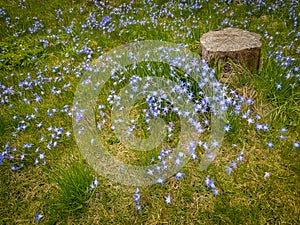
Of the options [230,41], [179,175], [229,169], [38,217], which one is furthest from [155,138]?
[230,41]

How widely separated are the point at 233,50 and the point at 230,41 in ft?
0.93

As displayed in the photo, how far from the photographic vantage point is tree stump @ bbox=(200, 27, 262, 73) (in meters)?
3.36

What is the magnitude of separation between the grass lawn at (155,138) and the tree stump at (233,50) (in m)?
0.15

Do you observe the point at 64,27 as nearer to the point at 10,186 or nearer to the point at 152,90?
the point at 152,90

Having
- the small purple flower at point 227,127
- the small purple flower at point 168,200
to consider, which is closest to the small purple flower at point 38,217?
the small purple flower at point 168,200

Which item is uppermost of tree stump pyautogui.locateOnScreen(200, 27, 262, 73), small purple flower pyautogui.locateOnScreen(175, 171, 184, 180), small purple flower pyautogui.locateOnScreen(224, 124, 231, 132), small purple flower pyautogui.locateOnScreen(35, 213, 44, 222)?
tree stump pyautogui.locateOnScreen(200, 27, 262, 73)

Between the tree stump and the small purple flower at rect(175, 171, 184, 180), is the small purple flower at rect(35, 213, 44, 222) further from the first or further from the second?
the tree stump

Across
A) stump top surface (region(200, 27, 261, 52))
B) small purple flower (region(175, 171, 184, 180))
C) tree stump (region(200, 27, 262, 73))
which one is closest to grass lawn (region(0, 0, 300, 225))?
small purple flower (region(175, 171, 184, 180))

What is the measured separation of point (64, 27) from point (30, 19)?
53.1 inches

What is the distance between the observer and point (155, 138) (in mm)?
3090

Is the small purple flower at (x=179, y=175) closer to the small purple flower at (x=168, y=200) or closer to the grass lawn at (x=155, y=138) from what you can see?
the grass lawn at (x=155, y=138)

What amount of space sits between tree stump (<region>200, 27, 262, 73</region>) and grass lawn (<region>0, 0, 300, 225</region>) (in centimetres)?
15

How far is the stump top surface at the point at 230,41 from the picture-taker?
11.1 ft

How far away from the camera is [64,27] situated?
5.84 meters
